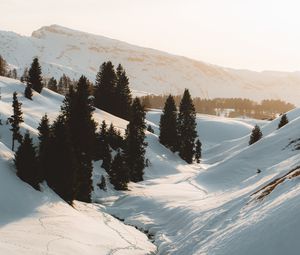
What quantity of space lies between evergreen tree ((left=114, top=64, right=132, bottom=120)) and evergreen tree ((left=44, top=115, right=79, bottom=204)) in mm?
55430

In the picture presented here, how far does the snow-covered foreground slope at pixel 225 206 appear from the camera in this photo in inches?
735

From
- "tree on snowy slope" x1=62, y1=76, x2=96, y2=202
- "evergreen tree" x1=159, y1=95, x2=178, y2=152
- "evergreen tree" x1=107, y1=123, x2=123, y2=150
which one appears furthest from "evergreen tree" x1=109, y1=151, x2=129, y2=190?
"evergreen tree" x1=159, y1=95, x2=178, y2=152

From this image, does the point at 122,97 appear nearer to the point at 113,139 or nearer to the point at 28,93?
the point at 28,93

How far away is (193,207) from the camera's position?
115 ft

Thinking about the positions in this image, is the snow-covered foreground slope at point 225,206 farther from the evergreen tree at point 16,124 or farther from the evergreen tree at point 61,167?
the evergreen tree at point 16,124

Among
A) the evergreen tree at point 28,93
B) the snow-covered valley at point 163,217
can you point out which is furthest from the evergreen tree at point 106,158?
the evergreen tree at point 28,93

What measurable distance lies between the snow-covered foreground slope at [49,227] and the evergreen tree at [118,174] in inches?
472

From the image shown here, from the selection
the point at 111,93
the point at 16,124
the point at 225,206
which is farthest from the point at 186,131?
the point at 225,206

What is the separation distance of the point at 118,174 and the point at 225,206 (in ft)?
62.6

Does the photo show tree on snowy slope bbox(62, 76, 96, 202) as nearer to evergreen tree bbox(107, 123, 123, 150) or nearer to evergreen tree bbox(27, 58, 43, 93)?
evergreen tree bbox(107, 123, 123, 150)

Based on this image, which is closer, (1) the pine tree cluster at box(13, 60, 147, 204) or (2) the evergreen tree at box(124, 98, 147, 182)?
(1) the pine tree cluster at box(13, 60, 147, 204)

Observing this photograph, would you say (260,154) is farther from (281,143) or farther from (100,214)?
(100,214)

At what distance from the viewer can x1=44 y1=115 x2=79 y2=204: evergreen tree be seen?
33.8 meters

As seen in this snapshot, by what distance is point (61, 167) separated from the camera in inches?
1351
